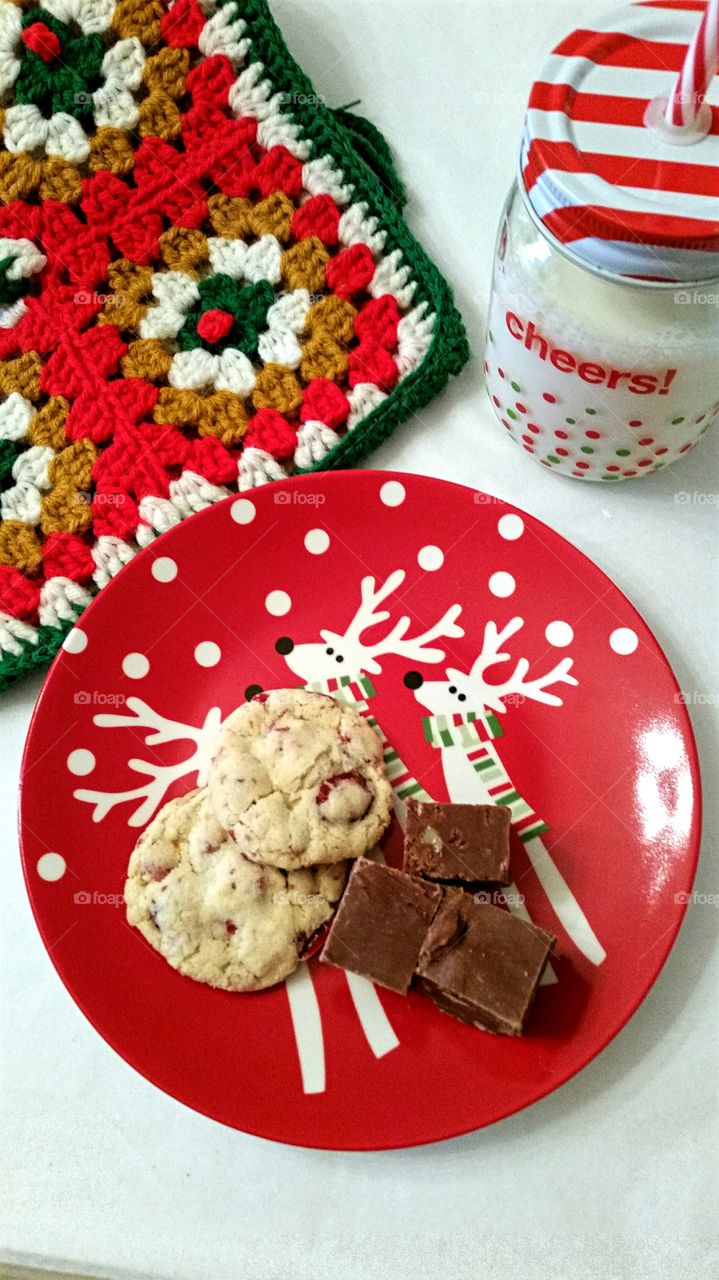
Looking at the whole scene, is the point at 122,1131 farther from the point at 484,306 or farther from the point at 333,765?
the point at 484,306

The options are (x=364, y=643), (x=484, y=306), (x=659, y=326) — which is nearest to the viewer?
(x=659, y=326)

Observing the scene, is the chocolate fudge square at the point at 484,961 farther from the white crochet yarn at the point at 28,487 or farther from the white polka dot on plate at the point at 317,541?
the white crochet yarn at the point at 28,487

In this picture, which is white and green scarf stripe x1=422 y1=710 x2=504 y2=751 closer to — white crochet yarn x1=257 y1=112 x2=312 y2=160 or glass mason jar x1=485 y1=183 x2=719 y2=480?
glass mason jar x1=485 y1=183 x2=719 y2=480

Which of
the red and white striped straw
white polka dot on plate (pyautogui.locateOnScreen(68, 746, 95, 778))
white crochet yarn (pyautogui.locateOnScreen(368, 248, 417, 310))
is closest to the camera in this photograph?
the red and white striped straw

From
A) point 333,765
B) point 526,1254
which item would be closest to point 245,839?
point 333,765

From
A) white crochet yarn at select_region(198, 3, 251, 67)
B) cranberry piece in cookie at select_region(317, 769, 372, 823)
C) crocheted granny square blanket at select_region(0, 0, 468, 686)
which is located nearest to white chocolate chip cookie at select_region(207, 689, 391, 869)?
cranberry piece in cookie at select_region(317, 769, 372, 823)

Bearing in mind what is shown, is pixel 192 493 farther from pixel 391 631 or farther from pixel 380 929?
pixel 380 929
